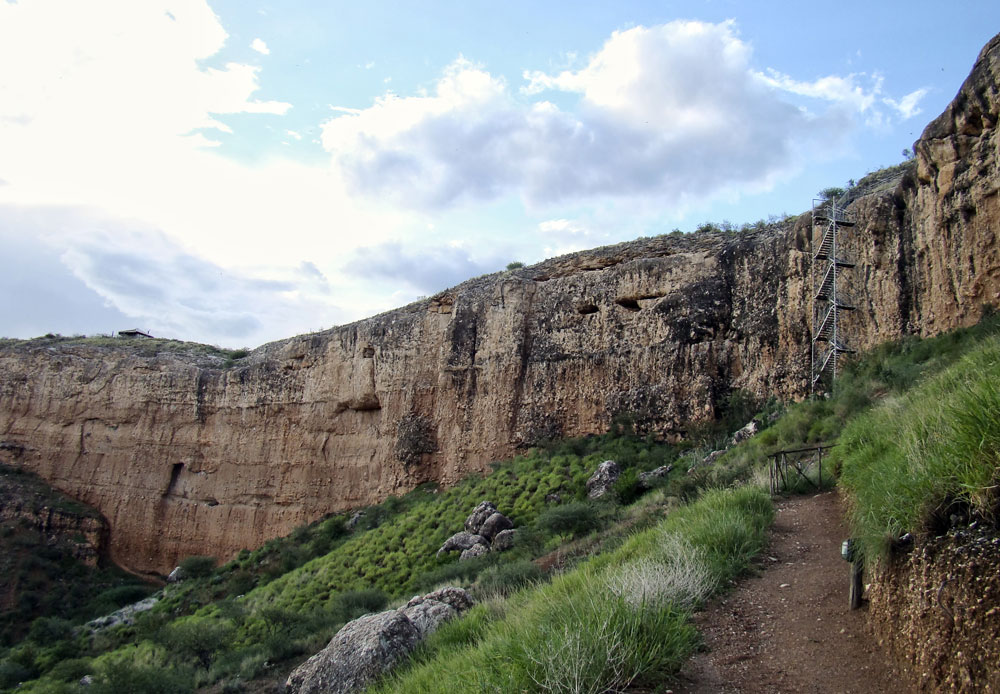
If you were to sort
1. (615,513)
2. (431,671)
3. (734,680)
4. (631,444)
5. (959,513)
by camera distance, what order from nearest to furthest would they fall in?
(959,513), (734,680), (431,671), (615,513), (631,444)

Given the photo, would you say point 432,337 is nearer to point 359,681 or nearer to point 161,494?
point 161,494

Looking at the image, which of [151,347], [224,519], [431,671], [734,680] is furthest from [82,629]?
[734,680]

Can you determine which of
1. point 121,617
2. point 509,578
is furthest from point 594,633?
point 121,617

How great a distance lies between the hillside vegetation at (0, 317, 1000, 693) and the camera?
4.59 m

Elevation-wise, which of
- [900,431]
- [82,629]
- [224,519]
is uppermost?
[900,431]

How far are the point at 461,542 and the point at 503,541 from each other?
1.68m

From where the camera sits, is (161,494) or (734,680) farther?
(161,494)

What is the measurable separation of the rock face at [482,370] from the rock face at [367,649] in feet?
36.4

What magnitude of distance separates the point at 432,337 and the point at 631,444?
8.87 metres

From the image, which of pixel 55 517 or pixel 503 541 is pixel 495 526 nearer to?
pixel 503 541

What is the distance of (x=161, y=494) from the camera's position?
3017 centimetres

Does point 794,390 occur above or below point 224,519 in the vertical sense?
above

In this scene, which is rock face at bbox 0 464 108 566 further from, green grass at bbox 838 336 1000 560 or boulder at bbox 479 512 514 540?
green grass at bbox 838 336 1000 560

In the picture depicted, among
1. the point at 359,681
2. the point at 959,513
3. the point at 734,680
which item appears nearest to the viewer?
the point at 959,513
